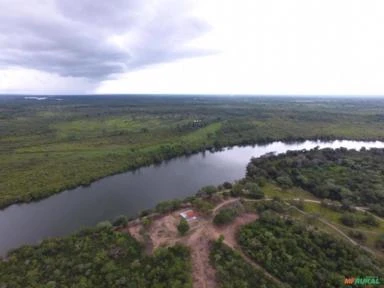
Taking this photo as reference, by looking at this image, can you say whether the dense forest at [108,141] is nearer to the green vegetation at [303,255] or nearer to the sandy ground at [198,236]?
the sandy ground at [198,236]

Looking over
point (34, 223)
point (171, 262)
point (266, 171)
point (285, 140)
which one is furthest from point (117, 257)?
point (285, 140)

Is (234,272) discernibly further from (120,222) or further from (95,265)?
(120,222)

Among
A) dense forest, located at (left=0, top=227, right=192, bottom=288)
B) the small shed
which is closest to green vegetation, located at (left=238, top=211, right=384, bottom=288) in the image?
the small shed

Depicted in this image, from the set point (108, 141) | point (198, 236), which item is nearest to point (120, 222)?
point (198, 236)

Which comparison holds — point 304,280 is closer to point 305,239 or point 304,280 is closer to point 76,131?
point 305,239

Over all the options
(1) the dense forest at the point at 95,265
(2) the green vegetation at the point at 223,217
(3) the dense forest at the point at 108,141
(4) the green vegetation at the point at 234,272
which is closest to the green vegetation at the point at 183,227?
(1) the dense forest at the point at 95,265
